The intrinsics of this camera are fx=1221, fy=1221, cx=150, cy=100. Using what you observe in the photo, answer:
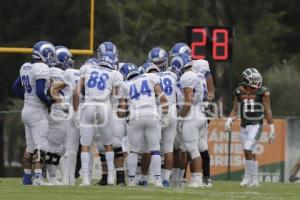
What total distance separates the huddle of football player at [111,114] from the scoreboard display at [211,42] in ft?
12.9

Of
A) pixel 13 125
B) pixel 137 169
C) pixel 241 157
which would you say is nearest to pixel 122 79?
pixel 137 169

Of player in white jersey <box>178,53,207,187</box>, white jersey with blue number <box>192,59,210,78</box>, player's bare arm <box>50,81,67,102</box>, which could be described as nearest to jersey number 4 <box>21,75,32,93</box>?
player's bare arm <box>50,81,67,102</box>

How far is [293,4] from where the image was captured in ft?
141

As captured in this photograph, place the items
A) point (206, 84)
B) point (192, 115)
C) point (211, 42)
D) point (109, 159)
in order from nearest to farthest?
point (109, 159) → point (192, 115) → point (206, 84) → point (211, 42)

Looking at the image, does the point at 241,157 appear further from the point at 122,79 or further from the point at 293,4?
the point at 293,4

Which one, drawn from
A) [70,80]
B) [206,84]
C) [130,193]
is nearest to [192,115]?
[206,84]

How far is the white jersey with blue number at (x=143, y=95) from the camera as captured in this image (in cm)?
1733

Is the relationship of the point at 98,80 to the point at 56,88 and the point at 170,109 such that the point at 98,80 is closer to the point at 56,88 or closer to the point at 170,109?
the point at 56,88

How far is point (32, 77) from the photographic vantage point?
1719cm

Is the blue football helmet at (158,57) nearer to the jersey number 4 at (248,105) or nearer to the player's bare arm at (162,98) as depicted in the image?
the player's bare arm at (162,98)

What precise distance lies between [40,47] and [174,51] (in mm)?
2257

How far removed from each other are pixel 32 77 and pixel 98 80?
3.07ft

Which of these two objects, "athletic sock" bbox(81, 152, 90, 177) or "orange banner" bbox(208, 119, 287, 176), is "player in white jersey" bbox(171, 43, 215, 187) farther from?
"orange banner" bbox(208, 119, 287, 176)

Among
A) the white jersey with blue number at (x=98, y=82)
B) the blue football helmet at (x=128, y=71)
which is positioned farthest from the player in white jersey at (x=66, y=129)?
the blue football helmet at (x=128, y=71)
